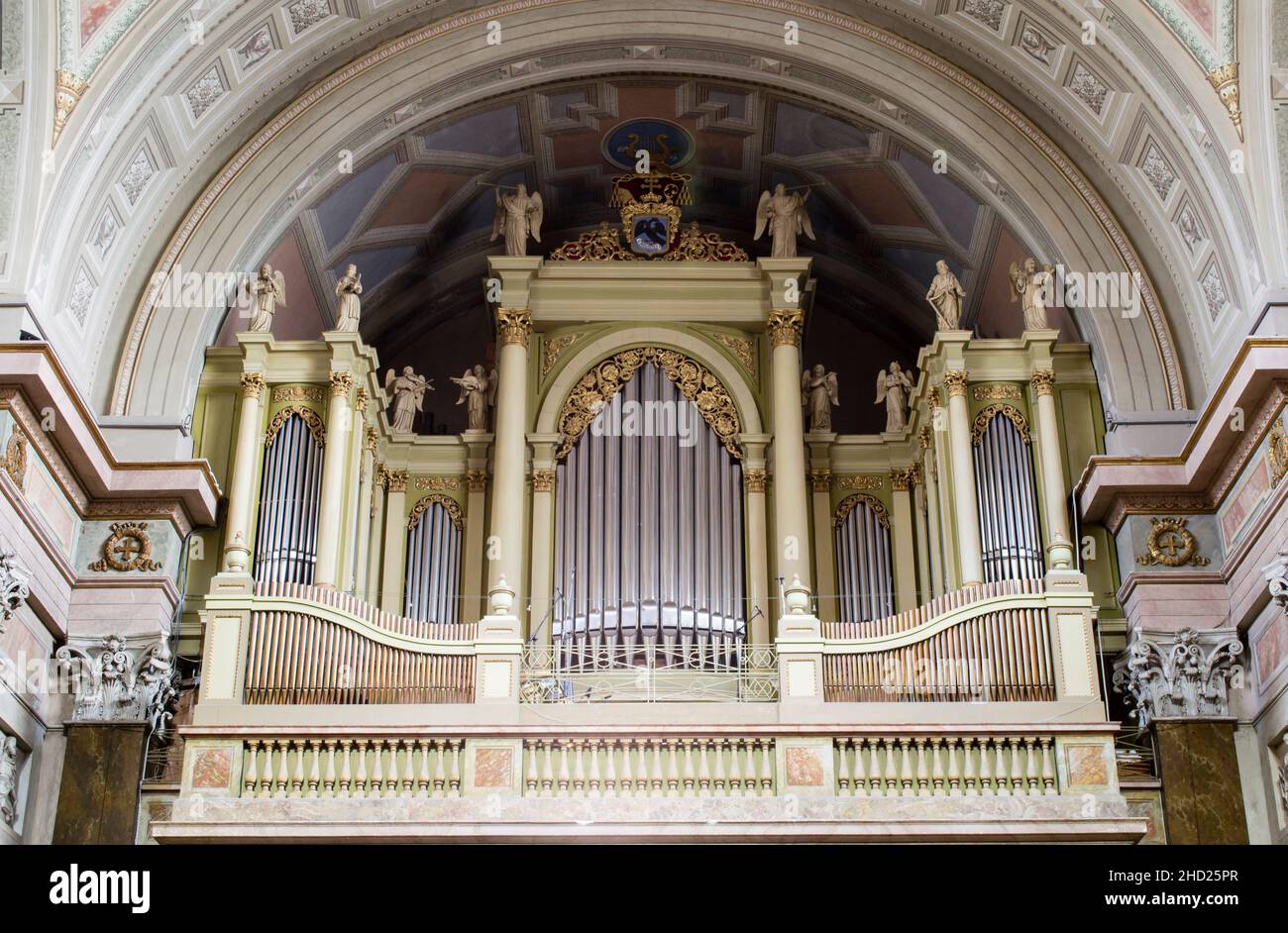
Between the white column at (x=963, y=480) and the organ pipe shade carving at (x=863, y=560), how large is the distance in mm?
1266

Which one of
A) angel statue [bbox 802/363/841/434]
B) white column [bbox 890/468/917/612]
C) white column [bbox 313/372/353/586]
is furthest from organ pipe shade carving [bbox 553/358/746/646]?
white column [bbox 313/372/353/586]

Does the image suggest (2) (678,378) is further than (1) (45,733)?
Yes

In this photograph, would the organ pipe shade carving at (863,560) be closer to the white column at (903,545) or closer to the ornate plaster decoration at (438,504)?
the white column at (903,545)

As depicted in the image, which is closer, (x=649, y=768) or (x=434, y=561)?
(x=649, y=768)

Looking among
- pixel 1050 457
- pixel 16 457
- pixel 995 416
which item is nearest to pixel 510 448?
pixel 995 416

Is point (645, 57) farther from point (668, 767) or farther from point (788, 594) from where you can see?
point (668, 767)

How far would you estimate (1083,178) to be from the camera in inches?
609

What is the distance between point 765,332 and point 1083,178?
3.09 m

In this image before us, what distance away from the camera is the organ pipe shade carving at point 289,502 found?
14891 mm

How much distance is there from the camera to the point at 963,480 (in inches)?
592

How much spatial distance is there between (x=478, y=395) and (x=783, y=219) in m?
3.27

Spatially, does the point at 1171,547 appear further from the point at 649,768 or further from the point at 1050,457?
the point at 649,768
